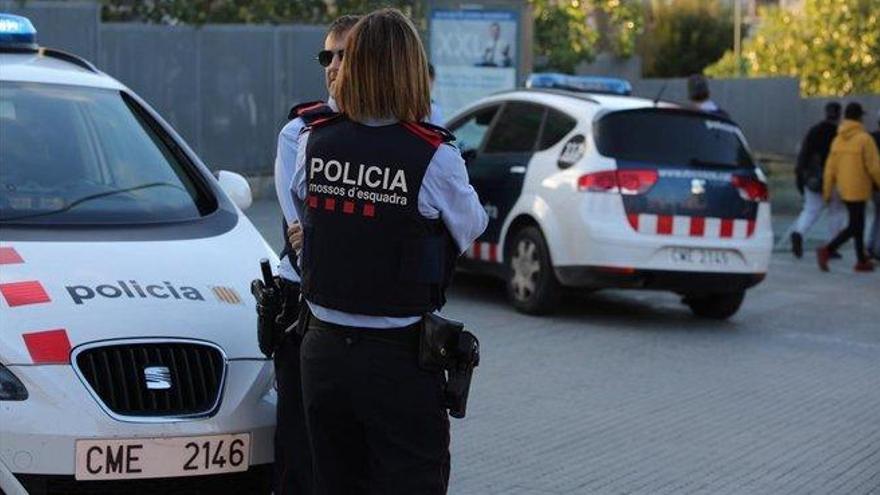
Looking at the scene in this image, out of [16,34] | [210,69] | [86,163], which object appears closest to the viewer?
[86,163]

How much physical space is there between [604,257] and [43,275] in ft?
20.5

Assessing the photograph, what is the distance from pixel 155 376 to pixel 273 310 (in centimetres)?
43

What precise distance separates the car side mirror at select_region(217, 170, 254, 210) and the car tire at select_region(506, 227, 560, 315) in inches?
202

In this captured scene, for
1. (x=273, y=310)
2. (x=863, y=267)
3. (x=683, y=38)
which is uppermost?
(x=273, y=310)

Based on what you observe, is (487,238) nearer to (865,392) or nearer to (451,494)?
(865,392)

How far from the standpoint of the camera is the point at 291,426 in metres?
4.96

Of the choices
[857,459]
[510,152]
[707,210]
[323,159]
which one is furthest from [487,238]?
[323,159]

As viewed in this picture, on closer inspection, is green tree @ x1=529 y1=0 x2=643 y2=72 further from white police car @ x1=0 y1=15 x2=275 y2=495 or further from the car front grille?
the car front grille

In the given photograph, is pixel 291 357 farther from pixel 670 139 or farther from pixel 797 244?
pixel 797 244

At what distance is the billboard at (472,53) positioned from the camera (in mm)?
17188

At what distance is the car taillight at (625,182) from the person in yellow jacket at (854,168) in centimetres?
465

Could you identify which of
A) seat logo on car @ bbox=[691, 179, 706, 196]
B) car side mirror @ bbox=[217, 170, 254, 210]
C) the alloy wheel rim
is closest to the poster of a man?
the alloy wheel rim

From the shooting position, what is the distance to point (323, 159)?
4293 millimetres

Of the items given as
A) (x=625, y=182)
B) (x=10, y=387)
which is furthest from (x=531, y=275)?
(x=10, y=387)
